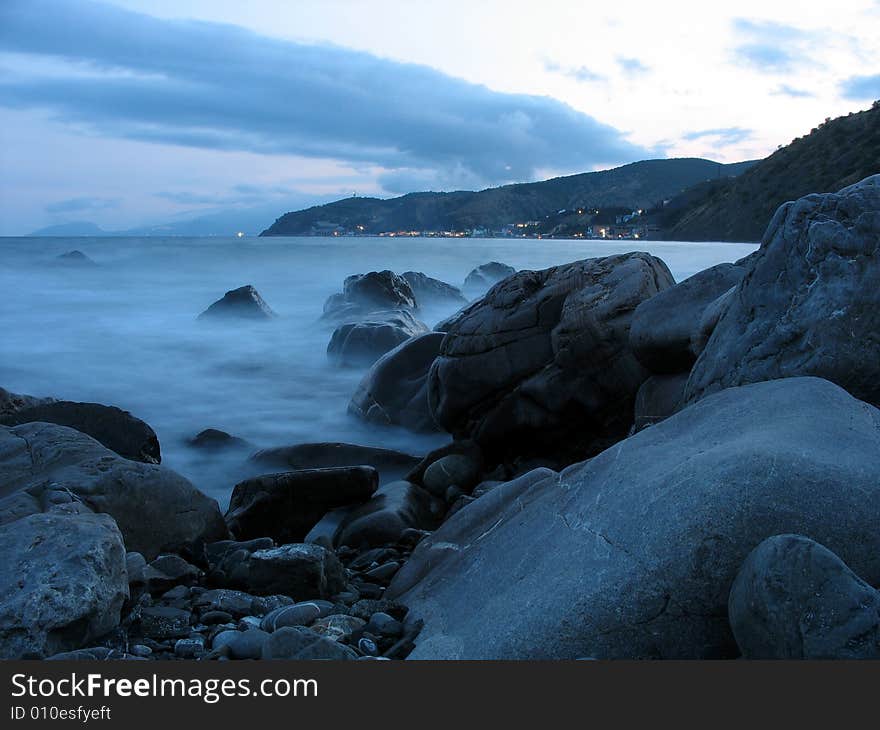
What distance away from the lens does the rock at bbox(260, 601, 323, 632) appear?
3.74m

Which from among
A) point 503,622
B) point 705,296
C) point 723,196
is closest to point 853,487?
point 503,622

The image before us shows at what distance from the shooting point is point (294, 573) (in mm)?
4453

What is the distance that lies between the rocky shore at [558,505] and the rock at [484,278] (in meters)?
22.4

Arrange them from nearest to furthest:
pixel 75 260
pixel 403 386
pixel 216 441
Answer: pixel 216 441 → pixel 403 386 → pixel 75 260

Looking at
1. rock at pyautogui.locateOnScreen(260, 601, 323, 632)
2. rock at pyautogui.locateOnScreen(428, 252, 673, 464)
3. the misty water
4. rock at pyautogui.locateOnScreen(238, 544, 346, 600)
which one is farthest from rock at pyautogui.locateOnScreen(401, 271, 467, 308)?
rock at pyautogui.locateOnScreen(260, 601, 323, 632)

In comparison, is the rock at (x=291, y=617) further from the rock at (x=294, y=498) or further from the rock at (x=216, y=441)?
the rock at (x=216, y=441)

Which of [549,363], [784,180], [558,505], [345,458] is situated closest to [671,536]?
[558,505]

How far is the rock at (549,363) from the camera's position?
7.47m

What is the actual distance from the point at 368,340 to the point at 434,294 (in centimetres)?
1104

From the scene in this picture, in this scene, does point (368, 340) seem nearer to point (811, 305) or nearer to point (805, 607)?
point (811, 305)

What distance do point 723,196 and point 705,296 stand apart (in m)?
54.9

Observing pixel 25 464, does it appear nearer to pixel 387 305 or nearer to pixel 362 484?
pixel 362 484

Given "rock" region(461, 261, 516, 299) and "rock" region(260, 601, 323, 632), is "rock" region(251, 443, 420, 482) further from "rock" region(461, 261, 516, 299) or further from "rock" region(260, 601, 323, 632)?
"rock" region(461, 261, 516, 299)

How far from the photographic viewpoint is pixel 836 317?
4492 mm
